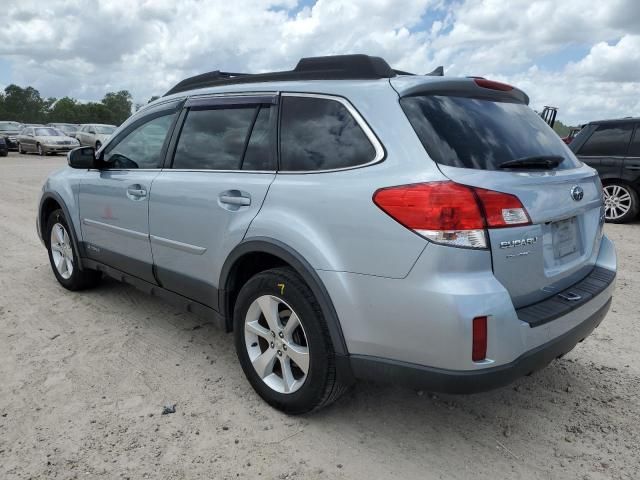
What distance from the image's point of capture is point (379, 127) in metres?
2.39

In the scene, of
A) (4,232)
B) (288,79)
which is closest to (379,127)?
(288,79)

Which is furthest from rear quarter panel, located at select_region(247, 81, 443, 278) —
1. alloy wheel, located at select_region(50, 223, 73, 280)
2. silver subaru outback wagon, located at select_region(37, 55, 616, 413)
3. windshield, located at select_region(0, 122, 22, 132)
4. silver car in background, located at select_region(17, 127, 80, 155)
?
windshield, located at select_region(0, 122, 22, 132)

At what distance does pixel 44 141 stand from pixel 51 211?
24367mm

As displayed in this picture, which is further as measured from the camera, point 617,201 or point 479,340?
point 617,201

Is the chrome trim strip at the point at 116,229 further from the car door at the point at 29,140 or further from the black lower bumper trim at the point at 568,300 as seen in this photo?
the car door at the point at 29,140

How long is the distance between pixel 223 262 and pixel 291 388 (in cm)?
81

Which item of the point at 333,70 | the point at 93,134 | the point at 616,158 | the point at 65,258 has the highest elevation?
the point at 333,70

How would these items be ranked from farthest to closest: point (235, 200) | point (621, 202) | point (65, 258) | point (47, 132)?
point (47, 132) → point (621, 202) → point (65, 258) → point (235, 200)

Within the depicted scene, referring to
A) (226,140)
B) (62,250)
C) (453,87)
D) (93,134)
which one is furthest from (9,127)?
(453,87)

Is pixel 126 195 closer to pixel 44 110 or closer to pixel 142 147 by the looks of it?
pixel 142 147

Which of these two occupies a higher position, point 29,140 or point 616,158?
point 29,140

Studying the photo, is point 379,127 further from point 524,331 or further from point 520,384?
point 520,384

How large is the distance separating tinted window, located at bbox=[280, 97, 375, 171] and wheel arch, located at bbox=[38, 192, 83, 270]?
261 cm

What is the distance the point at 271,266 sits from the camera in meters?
2.91
